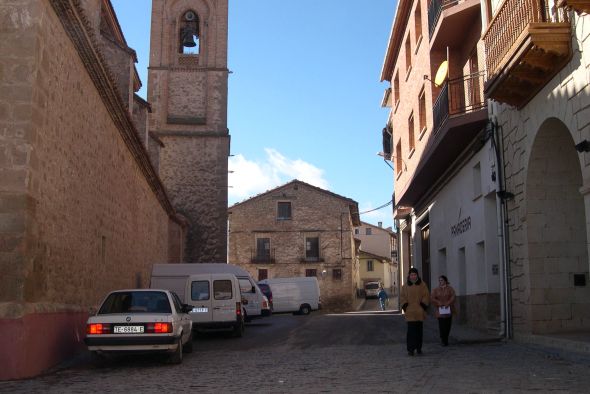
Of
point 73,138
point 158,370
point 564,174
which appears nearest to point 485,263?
point 564,174

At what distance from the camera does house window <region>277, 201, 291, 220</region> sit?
55406mm

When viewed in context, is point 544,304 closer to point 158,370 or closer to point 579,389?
point 579,389

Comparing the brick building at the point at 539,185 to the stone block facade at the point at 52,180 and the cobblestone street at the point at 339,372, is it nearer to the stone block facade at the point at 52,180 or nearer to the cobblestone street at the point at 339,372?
the cobblestone street at the point at 339,372

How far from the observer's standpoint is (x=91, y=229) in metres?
14.2

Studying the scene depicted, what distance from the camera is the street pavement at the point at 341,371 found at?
811cm

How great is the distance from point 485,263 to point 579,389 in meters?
8.53

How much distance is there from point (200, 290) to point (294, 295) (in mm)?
20374

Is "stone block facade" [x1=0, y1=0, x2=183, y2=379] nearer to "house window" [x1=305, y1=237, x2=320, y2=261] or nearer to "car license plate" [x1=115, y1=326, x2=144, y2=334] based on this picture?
"car license plate" [x1=115, y1=326, x2=144, y2=334]

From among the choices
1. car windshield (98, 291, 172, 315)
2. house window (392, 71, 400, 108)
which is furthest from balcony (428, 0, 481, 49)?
car windshield (98, 291, 172, 315)

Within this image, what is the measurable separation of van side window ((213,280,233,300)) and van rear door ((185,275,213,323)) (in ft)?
0.52

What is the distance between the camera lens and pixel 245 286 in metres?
25.5

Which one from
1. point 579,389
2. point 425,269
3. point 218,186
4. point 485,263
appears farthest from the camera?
point 218,186

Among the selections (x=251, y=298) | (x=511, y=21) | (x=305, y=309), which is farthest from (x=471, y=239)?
(x=305, y=309)

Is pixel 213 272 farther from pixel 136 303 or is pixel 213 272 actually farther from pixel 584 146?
pixel 584 146
